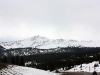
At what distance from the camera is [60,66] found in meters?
162

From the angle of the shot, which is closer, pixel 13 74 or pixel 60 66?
pixel 13 74

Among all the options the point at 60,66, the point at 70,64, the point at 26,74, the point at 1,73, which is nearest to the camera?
the point at 1,73

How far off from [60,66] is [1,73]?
5549 inches

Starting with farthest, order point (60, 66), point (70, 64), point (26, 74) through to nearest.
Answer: point (60, 66) → point (70, 64) → point (26, 74)

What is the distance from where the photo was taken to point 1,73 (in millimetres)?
23641

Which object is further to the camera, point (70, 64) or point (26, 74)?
point (70, 64)

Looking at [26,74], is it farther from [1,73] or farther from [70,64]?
[70,64]

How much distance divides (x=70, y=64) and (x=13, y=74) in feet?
407

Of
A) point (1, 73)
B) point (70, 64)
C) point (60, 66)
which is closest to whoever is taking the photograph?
point (1, 73)

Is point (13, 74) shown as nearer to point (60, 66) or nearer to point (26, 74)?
point (26, 74)

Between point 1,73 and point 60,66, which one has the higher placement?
point 1,73

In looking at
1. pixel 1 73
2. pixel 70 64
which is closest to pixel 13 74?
pixel 1 73

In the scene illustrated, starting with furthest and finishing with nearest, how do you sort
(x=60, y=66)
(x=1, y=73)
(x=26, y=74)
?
(x=60, y=66), (x=26, y=74), (x=1, y=73)

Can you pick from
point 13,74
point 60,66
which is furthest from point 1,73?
point 60,66
